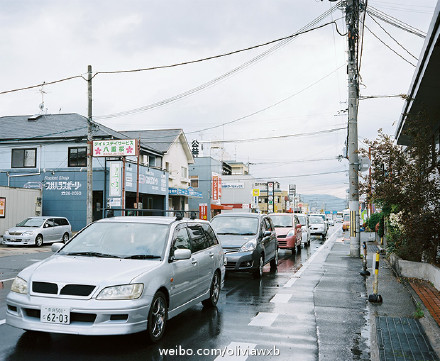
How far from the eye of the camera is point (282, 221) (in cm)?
2044

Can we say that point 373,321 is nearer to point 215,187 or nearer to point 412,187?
point 412,187

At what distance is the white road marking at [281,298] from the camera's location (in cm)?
895

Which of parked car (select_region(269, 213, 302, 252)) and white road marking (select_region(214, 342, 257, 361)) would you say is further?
parked car (select_region(269, 213, 302, 252))

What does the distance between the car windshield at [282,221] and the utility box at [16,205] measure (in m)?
15.8

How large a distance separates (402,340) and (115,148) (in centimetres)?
2357

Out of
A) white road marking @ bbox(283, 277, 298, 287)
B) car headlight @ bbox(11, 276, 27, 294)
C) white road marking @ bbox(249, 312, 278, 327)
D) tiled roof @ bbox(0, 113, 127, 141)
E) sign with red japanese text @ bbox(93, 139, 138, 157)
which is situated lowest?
white road marking @ bbox(283, 277, 298, 287)

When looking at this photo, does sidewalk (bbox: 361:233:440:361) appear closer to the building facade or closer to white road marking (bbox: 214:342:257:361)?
white road marking (bbox: 214:342:257:361)

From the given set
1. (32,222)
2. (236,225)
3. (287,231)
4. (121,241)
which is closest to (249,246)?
(236,225)

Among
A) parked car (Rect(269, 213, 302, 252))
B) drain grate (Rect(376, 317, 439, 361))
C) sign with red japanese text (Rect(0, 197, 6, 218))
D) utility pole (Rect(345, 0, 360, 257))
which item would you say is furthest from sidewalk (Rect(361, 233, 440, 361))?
sign with red japanese text (Rect(0, 197, 6, 218))

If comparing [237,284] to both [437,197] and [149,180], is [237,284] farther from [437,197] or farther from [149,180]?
[149,180]

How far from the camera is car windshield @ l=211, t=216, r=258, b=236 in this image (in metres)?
12.8

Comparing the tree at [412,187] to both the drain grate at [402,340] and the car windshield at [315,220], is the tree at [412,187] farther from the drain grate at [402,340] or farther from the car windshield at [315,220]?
the car windshield at [315,220]

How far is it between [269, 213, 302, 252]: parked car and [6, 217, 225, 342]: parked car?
39.5ft

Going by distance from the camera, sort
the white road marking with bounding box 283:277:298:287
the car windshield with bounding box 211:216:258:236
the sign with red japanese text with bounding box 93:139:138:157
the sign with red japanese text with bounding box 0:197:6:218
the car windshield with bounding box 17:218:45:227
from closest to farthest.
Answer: the white road marking with bounding box 283:277:298:287 → the car windshield with bounding box 211:216:258:236 → the car windshield with bounding box 17:218:45:227 → the sign with red japanese text with bounding box 0:197:6:218 → the sign with red japanese text with bounding box 93:139:138:157
